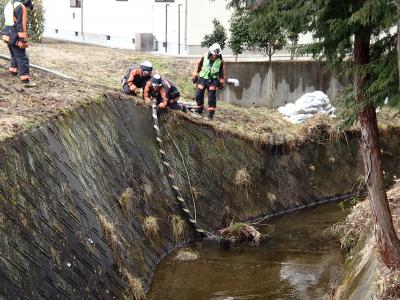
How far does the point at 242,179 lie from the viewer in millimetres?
14703

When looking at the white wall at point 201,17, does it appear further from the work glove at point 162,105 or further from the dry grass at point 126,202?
the dry grass at point 126,202

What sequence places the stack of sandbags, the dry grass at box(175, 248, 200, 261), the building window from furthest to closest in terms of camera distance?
the building window, the stack of sandbags, the dry grass at box(175, 248, 200, 261)

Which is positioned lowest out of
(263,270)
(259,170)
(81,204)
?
(263,270)

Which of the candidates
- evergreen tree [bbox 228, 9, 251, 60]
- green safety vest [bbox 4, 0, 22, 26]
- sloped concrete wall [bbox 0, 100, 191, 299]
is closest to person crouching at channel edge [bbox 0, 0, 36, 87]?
green safety vest [bbox 4, 0, 22, 26]

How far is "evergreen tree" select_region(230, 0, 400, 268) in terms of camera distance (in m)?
7.19

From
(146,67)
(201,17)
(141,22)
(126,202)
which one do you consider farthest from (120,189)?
(141,22)

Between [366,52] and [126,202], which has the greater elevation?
[366,52]

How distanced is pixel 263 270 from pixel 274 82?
876 cm

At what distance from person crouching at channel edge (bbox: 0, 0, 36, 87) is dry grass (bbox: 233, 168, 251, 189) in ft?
16.3

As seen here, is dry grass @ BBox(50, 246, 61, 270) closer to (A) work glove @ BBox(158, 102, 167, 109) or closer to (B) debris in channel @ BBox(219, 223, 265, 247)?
(B) debris in channel @ BBox(219, 223, 265, 247)

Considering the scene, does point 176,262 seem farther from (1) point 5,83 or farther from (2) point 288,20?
(2) point 288,20

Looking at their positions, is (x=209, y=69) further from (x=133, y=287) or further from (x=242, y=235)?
(x=133, y=287)

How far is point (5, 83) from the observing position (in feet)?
41.9

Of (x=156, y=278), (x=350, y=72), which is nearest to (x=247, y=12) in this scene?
(x=350, y=72)
